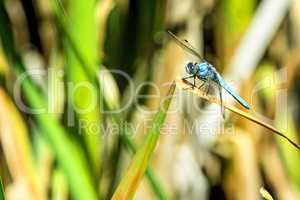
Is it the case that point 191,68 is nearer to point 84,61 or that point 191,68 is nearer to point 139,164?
point 84,61

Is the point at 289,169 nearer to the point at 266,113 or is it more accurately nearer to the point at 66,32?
the point at 266,113

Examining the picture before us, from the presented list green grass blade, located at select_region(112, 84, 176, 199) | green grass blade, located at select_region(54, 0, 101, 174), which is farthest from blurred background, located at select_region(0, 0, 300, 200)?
green grass blade, located at select_region(112, 84, 176, 199)

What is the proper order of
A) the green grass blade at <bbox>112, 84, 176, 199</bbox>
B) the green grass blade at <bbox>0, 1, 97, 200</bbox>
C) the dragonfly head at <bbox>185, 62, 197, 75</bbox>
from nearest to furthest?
1. the green grass blade at <bbox>112, 84, 176, 199</bbox>
2. the green grass blade at <bbox>0, 1, 97, 200</bbox>
3. the dragonfly head at <bbox>185, 62, 197, 75</bbox>

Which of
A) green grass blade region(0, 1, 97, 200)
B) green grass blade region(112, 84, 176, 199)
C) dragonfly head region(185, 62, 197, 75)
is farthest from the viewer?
dragonfly head region(185, 62, 197, 75)

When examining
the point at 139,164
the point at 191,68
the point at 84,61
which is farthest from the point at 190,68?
the point at 139,164

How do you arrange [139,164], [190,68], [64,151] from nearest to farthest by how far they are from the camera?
[139,164]
[64,151]
[190,68]

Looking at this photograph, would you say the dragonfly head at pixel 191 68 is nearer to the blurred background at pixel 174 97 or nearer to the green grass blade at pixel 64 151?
the blurred background at pixel 174 97

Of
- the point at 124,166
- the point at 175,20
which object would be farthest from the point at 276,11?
the point at 124,166

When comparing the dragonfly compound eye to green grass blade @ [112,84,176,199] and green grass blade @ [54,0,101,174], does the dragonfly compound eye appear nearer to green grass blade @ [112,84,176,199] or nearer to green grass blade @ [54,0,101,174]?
green grass blade @ [54,0,101,174]
